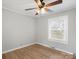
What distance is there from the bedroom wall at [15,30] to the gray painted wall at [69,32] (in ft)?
2.06

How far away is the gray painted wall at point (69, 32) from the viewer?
3.06 metres

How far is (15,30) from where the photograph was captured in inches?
145

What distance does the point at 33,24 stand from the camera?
4.96 meters

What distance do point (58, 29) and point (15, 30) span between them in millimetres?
2562

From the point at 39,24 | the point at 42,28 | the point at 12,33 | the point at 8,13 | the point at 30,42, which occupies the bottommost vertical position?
the point at 30,42

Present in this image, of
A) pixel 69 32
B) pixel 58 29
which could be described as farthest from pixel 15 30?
pixel 69 32

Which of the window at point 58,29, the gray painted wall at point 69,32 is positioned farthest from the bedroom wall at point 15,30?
the window at point 58,29

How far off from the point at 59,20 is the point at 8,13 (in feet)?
9.37

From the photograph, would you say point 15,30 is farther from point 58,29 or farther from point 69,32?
point 69,32

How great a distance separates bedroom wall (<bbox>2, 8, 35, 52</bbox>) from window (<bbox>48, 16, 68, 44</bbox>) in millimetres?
1522

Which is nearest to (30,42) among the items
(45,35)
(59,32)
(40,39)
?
(40,39)

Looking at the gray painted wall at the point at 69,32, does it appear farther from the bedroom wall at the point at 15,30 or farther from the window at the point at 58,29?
the bedroom wall at the point at 15,30

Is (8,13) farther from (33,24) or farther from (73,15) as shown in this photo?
(73,15)

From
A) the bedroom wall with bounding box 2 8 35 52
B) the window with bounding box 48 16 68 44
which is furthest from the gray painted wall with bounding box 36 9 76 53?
the bedroom wall with bounding box 2 8 35 52
